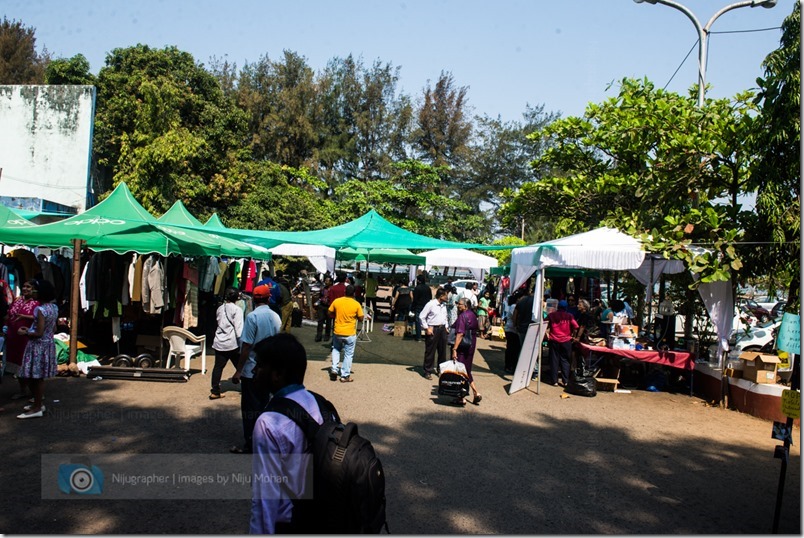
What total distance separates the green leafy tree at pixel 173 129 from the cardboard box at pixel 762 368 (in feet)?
65.7

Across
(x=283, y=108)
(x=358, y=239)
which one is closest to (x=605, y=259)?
(x=358, y=239)

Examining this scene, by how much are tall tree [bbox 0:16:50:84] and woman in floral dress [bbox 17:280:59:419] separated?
37.6 meters

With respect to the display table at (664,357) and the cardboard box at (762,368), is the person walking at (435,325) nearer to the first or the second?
the display table at (664,357)

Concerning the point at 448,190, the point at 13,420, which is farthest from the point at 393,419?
the point at 448,190

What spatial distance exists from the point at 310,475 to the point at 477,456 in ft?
14.3

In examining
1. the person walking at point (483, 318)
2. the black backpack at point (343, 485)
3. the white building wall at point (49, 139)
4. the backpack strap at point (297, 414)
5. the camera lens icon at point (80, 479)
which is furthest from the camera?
the white building wall at point (49, 139)

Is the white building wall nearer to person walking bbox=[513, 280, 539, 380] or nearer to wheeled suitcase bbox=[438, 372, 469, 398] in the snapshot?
person walking bbox=[513, 280, 539, 380]

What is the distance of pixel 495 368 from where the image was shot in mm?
13094

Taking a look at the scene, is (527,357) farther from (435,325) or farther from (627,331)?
(627,331)

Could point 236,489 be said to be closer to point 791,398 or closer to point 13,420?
point 13,420

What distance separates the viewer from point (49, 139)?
23188mm

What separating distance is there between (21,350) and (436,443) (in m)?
4.99

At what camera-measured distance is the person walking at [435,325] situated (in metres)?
10.8

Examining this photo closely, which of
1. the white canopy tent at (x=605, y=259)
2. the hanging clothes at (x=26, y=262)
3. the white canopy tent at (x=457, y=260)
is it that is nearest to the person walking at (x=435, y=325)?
the white canopy tent at (x=605, y=259)
